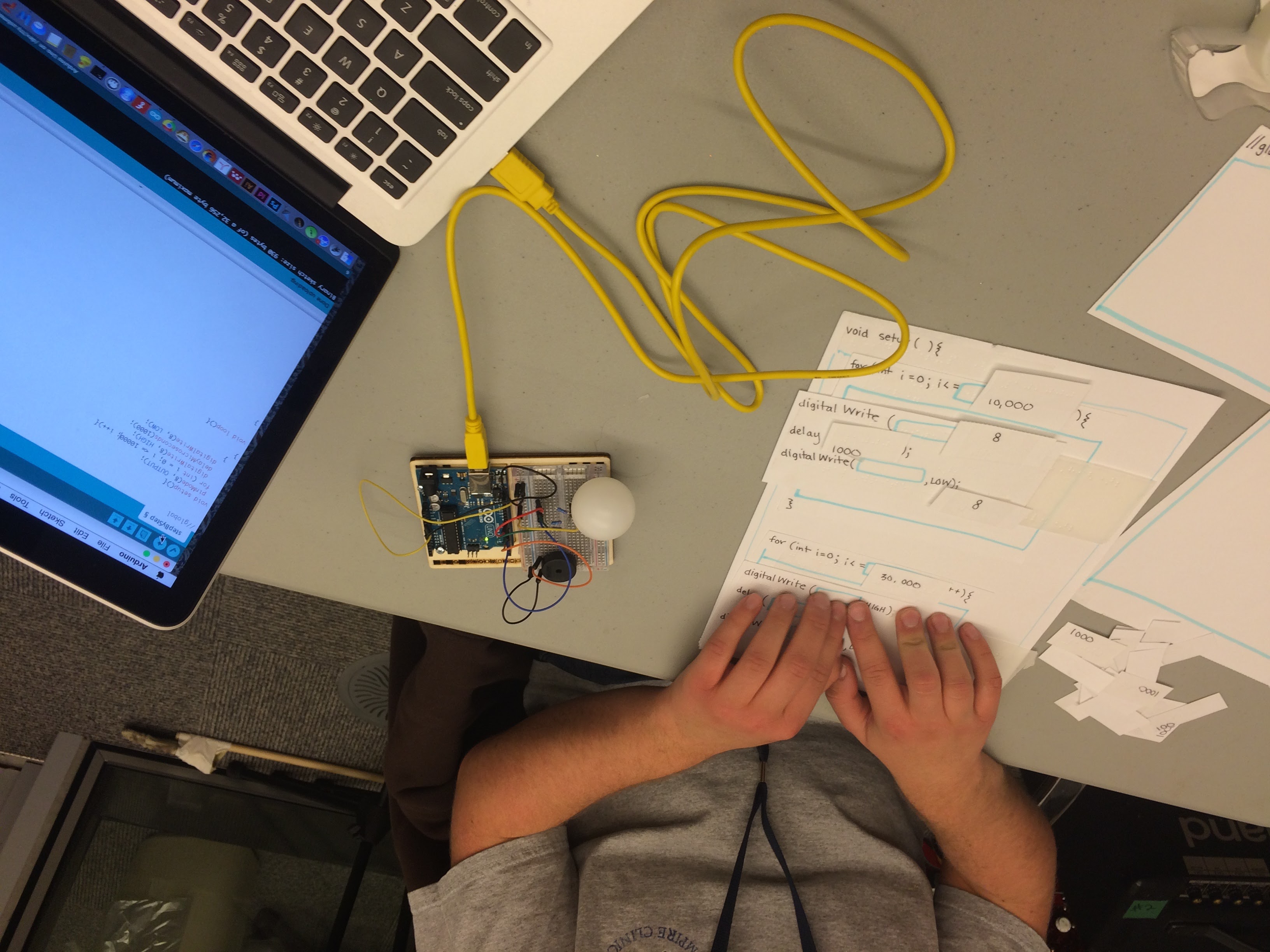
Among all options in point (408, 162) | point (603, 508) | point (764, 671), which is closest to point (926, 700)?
point (764, 671)

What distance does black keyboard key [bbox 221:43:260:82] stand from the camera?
49 cm

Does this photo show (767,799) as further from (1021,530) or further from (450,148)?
(450,148)

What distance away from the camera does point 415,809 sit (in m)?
0.92

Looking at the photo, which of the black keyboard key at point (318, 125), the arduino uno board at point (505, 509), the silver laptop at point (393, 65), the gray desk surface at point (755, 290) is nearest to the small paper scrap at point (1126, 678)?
the gray desk surface at point (755, 290)

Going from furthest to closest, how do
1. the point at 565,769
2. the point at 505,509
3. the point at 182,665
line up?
the point at 182,665 → the point at 565,769 → the point at 505,509

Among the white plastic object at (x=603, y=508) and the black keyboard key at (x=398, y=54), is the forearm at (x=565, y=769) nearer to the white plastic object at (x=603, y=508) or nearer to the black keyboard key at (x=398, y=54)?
the white plastic object at (x=603, y=508)

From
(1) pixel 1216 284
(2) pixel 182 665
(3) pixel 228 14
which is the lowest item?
(2) pixel 182 665

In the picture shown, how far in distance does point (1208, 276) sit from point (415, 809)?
1063 millimetres

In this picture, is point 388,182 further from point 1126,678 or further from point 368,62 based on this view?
point 1126,678

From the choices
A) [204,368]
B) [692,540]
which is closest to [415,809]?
[692,540]

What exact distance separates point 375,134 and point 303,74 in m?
0.06

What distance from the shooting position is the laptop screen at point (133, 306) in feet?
1.29

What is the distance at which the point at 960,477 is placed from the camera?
24.7 inches

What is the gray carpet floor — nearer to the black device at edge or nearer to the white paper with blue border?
the black device at edge
